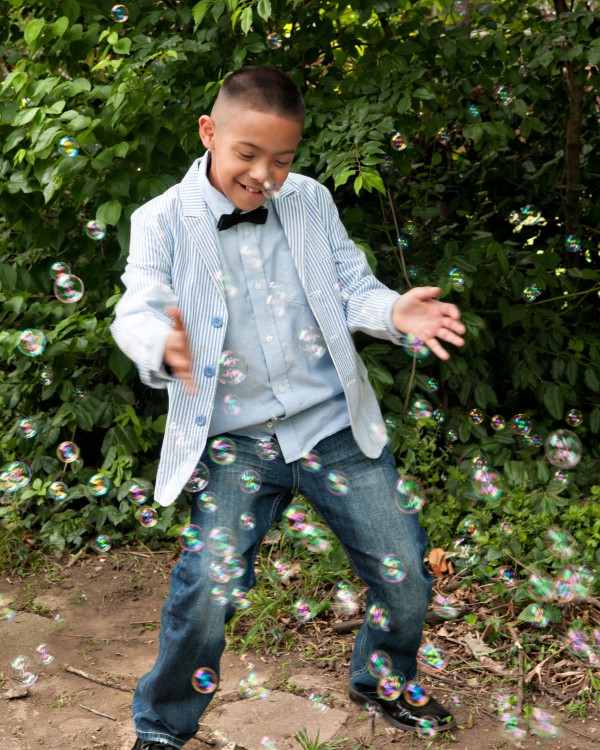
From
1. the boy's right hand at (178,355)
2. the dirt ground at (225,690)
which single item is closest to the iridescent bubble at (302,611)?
the dirt ground at (225,690)

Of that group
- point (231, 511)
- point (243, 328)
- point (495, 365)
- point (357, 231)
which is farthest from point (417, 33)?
point (231, 511)

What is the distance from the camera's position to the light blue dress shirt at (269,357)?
242cm

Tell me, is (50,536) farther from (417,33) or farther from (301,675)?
(417,33)

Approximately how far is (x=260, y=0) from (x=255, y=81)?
0.68m

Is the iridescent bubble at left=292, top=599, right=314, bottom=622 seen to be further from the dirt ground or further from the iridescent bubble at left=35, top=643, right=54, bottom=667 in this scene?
the iridescent bubble at left=35, top=643, right=54, bottom=667

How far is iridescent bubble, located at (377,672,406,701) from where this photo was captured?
2.71 meters

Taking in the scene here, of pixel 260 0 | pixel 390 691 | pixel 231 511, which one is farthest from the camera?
pixel 260 0

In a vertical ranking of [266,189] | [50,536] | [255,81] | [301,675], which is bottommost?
[50,536]

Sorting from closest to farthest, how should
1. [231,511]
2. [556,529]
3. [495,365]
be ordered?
[231,511] → [556,529] → [495,365]

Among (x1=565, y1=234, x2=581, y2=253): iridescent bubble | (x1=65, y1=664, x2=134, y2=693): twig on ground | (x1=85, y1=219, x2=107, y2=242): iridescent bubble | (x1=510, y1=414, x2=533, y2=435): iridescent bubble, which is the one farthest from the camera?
(x1=565, y1=234, x2=581, y2=253): iridescent bubble

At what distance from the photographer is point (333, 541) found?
12.3 ft

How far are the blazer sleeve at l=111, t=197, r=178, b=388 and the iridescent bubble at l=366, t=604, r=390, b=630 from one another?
2.83 feet

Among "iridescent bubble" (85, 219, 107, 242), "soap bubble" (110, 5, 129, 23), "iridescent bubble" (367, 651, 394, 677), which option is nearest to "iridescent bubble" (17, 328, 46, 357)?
"iridescent bubble" (85, 219, 107, 242)

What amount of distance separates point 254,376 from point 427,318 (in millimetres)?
442
